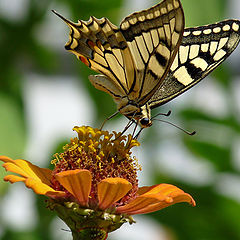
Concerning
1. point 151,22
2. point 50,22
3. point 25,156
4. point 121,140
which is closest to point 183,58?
point 151,22

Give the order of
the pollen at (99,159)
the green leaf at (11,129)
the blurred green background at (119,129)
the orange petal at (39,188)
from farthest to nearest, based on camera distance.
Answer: the blurred green background at (119,129) → the green leaf at (11,129) → the pollen at (99,159) → the orange petal at (39,188)

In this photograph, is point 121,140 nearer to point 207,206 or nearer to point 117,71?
point 117,71

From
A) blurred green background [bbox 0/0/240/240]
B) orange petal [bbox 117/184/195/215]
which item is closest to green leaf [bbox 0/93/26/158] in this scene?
blurred green background [bbox 0/0/240/240]

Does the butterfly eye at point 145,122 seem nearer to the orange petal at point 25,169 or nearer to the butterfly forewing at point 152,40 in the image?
the butterfly forewing at point 152,40

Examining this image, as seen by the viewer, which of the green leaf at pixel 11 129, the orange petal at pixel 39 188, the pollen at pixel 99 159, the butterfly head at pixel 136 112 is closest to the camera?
the orange petal at pixel 39 188

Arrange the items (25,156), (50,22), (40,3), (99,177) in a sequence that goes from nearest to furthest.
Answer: (99,177) < (25,156) < (40,3) < (50,22)

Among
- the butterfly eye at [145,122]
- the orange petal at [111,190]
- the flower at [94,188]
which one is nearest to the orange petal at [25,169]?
the flower at [94,188]
